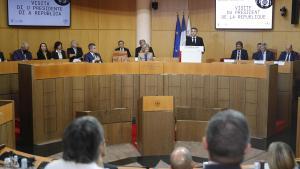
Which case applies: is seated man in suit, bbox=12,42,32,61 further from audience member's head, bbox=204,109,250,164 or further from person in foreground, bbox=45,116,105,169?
audience member's head, bbox=204,109,250,164

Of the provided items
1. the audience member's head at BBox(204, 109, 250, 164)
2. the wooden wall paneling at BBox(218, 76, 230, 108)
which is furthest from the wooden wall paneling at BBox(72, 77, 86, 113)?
the audience member's head at BBox(204, 109, 250, 164)

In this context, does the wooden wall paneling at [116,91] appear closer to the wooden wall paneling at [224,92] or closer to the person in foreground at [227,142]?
the wooden wall paneling at [224,92]

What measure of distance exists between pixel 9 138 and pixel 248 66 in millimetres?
4943

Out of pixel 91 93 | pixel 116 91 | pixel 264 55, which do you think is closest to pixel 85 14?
pixel 116 91

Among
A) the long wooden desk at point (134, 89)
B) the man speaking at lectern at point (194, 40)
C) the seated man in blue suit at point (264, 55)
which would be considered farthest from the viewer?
the man speaking at lectern at point (194, 40)

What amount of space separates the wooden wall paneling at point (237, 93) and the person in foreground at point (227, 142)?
758cm

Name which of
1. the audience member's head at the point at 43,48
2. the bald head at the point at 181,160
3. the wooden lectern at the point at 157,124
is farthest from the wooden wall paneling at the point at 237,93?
the bald head at the point at 181,160

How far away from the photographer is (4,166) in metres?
4.89

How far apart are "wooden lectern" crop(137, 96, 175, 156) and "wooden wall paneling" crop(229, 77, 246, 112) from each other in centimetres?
201

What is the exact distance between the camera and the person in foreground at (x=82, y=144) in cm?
211

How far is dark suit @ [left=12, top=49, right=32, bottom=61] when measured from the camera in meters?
10.7

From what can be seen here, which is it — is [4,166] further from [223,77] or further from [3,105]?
[223,77]

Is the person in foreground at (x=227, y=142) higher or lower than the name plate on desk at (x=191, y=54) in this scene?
lower

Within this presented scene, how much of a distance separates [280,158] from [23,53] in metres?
8.53
